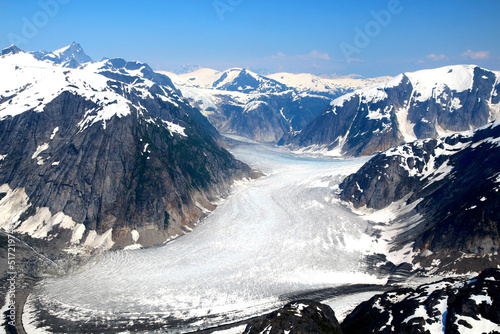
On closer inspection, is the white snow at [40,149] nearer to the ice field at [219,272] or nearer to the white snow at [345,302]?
the ice field at [219,272]

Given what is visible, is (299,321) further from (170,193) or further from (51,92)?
(51,92)

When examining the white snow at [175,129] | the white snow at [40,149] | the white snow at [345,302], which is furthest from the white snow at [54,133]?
the white snow at [345,302]

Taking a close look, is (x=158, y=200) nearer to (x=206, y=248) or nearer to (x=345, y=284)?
(x=206, y=248)

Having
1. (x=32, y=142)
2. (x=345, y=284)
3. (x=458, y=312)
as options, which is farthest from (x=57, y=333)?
(x=32, y=142)

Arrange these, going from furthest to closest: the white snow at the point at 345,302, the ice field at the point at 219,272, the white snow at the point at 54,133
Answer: the white snow at the point at 54,133, the ice field at the point at 219,272, the white snow at the point at 345,302

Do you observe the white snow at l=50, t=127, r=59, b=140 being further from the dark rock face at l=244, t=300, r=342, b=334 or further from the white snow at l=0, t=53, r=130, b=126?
the dark rock face at l=244, t=300, r=342, b=334

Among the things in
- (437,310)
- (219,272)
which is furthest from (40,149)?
(437,310)
